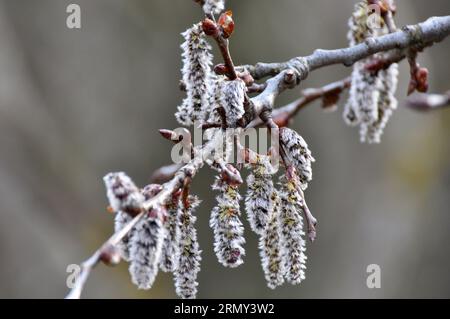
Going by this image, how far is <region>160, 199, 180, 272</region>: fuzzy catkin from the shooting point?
694mm

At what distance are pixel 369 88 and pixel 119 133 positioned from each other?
2.58 m

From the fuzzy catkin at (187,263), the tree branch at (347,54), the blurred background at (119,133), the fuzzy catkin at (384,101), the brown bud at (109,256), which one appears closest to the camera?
the brown bud at (109,256)

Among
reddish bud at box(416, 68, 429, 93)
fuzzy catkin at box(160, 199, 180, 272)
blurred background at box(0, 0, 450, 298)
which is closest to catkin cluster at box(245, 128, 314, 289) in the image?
fuzzy catkin at box(160, 199, 180, 272)

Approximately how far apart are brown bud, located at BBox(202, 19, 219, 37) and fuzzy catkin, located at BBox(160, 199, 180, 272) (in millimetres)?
223

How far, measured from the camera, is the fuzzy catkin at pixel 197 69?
790mm

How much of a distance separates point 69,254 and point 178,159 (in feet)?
9.52

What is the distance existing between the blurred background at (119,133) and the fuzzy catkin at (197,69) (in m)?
2.52

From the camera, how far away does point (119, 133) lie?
11.3 feet

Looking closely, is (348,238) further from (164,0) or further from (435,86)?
(164,0)

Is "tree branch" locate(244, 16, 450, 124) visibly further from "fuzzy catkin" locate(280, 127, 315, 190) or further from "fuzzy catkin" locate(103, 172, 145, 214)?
"fuzzy catkin" locate(103, 172, 145, 214)

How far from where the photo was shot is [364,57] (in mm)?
1008

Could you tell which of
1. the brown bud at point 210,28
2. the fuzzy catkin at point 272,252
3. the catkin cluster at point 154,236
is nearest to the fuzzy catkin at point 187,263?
the catkin cluster at point 154,236

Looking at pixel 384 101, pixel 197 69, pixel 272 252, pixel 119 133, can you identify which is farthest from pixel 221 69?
pixel 119 133

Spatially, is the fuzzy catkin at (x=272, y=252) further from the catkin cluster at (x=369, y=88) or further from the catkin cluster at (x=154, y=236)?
the catkin cluster at (x=369, y=88)
